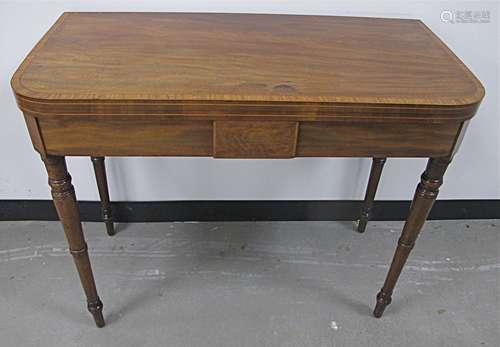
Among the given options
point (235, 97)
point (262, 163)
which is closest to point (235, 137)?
point (235, 97)

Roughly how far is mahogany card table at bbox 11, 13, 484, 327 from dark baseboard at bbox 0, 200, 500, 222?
0.57 meters

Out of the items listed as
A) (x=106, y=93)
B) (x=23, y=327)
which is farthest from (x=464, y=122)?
(x=23, y=327)

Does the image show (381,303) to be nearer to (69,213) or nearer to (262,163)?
(262,163)

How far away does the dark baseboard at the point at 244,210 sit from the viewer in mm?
1711

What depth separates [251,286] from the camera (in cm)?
152

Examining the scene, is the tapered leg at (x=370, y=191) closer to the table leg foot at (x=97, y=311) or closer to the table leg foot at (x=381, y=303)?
the table leg foot at (x=381, y=303)

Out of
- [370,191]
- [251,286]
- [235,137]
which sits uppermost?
[235,137]

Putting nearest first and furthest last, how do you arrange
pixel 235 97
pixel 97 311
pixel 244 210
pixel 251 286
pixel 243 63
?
pixel 235 97 < pixel 243 63 < pixel 97 311 < pixel 251 286 < pixel 244 210

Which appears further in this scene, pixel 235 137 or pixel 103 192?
pixel 103 192

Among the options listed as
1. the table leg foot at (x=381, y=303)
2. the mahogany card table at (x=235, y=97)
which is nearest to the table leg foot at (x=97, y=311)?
the mahogany card table at (x=235, y=97)

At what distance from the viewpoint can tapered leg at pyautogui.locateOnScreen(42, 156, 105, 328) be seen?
1.02 meters

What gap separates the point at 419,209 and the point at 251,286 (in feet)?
2.01

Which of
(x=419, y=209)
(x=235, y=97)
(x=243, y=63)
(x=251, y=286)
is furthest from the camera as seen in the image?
(x=251, y=286)

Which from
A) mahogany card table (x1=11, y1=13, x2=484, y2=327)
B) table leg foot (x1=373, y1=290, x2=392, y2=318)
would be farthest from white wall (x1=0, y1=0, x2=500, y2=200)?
table leg foot (x1=373, y1=290, x2=392, y2=318)
